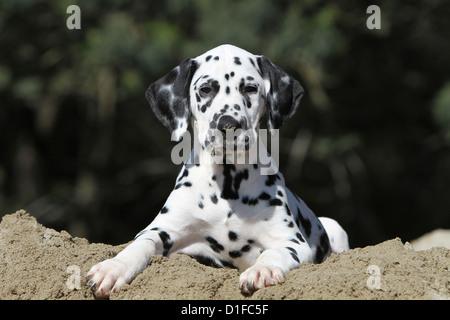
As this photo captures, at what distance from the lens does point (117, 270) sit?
4.63m

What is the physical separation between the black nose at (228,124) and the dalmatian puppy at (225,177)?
135mm

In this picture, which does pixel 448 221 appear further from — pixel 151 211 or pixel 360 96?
pixel 151 211

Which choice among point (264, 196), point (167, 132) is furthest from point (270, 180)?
point (167, 132)

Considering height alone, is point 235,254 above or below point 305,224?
below

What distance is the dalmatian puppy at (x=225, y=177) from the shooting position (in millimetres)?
5422

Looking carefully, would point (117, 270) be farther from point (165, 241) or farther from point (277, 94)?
point (277, 94)

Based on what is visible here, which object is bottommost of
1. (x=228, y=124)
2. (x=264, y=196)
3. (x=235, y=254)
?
(x=235, y=254)

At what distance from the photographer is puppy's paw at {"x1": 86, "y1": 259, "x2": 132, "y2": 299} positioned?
178 inches

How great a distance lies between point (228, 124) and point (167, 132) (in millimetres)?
12778

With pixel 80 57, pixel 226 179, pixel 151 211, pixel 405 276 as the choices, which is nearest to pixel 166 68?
pixel 80 57

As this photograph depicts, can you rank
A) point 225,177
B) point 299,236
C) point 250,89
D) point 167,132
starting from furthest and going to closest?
point 167,132 < point 225,177 < point 299,236 < point 250,89

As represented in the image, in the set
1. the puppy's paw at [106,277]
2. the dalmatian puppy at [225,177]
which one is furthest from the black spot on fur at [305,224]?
the puppy's paw at [106,277]

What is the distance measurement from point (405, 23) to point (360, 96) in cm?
208

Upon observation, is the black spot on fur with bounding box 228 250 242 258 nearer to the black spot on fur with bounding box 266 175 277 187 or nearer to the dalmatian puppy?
the dalmatian puppy
